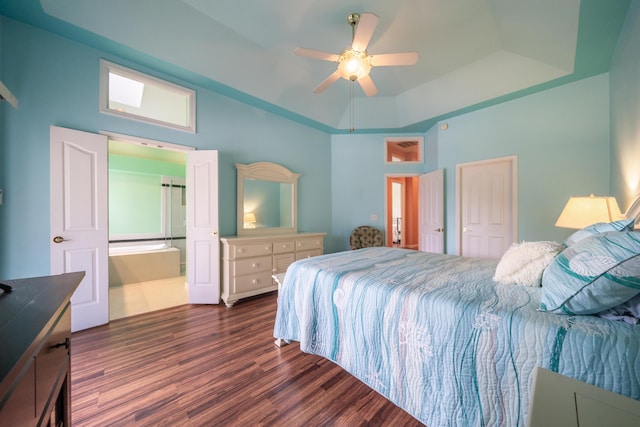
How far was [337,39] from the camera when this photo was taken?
2684 millimetres

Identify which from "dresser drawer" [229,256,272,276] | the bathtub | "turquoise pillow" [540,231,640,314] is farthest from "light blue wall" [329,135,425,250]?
"turquoise pillow" [540,231,640,314]

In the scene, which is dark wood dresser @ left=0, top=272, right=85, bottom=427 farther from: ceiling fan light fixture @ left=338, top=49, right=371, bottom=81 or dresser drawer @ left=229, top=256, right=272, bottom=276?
ceiling fan light fixture @ left=338, top=49, right=371, bottom=81

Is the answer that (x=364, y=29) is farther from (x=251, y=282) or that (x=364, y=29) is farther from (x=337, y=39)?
(x=251, y=282)

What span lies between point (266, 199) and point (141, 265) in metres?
2.41

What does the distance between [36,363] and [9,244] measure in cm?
239

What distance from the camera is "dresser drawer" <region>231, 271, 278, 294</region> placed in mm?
2877

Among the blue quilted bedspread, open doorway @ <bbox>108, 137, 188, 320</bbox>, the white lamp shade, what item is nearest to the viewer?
the blue quilted bedspread

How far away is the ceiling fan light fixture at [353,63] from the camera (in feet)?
6.72

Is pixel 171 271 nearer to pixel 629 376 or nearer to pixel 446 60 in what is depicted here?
pixel 629 376

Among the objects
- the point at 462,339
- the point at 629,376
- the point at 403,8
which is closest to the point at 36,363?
the point at 462,339

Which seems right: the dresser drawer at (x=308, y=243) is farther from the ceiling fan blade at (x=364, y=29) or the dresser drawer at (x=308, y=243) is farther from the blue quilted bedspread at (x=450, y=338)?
the ceiling fan blade at (x=364, y=29)

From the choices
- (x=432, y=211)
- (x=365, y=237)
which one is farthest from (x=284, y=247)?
(x=432, y=211)

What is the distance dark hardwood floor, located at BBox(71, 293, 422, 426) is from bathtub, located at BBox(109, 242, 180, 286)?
170 centimetres

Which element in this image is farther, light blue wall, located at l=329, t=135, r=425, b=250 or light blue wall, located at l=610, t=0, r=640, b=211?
light blue wall, located at l=329, t=135, r=425, b=250
